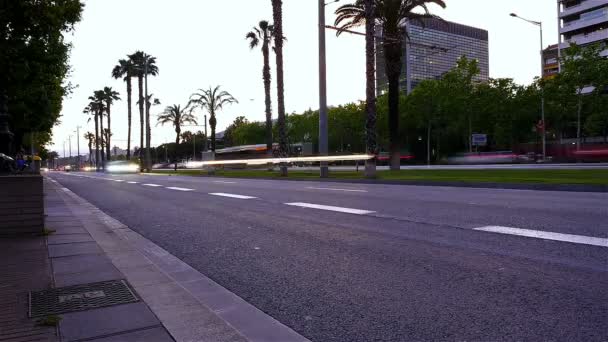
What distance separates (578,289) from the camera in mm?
4074

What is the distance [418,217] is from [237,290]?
4.84 metres

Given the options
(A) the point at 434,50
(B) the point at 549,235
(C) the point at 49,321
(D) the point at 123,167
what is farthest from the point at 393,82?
(D) the point at 123,167

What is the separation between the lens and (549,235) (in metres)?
6.45

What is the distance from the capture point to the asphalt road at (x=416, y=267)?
349cm

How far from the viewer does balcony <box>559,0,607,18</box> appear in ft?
248

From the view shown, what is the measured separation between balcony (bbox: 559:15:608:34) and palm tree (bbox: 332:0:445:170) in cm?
5848

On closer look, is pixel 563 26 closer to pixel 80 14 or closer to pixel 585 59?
pixel 585 59

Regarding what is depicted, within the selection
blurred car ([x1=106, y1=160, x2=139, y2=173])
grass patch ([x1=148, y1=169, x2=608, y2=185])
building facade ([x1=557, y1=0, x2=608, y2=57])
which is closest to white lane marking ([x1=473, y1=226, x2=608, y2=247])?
grass patch ([x1=148, y1=169, x2=608, y2=185])

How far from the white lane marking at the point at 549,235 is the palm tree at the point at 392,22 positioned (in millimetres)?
24413

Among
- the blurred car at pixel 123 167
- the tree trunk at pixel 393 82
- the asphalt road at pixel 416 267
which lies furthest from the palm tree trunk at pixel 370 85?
the blurred car at pixel 123 167

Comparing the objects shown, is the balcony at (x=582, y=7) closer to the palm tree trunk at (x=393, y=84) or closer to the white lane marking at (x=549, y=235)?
the palm tree trunk at (x=393, y=84)

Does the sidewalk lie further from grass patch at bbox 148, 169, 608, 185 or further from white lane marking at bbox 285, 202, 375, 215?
grass patch at bbox 148, 169, 608, 185

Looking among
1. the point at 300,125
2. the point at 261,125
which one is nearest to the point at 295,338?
the point at 300,125

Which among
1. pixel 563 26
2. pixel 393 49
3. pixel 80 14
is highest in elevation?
pixel 563 26
